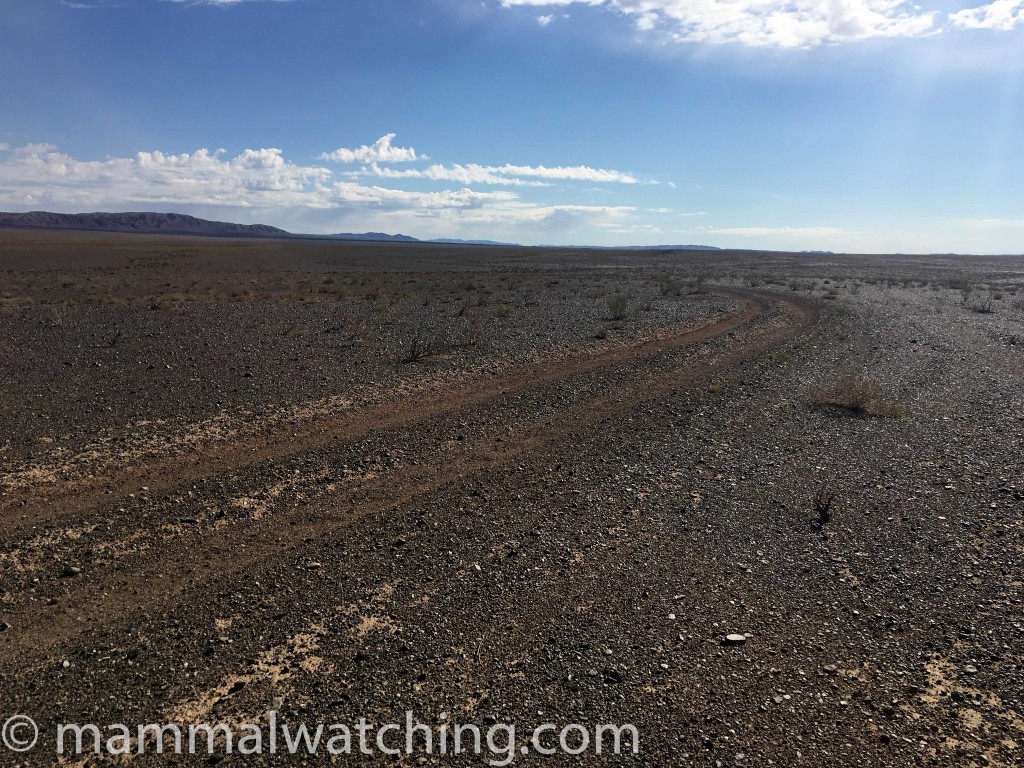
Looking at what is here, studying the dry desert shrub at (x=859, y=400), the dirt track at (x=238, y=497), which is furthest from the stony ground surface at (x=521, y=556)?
the dry desert shrub at (x=859, y=400)

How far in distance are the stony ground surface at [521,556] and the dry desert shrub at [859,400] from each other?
0.52 feet

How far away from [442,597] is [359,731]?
1392mm

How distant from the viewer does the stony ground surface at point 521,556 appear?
380 centimetres

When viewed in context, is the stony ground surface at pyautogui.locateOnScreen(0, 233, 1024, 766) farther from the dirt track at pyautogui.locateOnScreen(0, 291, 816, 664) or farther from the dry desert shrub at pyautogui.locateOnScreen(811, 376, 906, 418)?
the dry desert shrub at pyautogui.locateOnScreen(811, 376, 906, 418)

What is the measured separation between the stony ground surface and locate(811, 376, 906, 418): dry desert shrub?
16cm

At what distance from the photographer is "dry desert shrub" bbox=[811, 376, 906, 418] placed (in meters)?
10.3

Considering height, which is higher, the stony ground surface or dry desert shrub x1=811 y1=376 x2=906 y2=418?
dry desert shrub x1=811 y1=376 x2=906 y2=418

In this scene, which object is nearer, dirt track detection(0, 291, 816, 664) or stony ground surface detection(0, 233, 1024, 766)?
stony ground surface detection(0, 233, 1024, 766)

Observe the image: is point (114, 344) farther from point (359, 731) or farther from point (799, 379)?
point (799, 379)

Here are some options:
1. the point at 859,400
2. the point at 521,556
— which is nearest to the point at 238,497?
the point at 521,556

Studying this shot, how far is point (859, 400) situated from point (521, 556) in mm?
7695

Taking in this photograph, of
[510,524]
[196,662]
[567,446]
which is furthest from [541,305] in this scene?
[196,662]

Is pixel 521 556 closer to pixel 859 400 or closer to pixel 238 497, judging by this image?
pixel 238 497

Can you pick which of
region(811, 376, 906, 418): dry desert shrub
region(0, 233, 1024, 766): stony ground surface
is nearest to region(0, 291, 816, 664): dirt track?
region(0, 233, 1024, 766): stony ground surface
